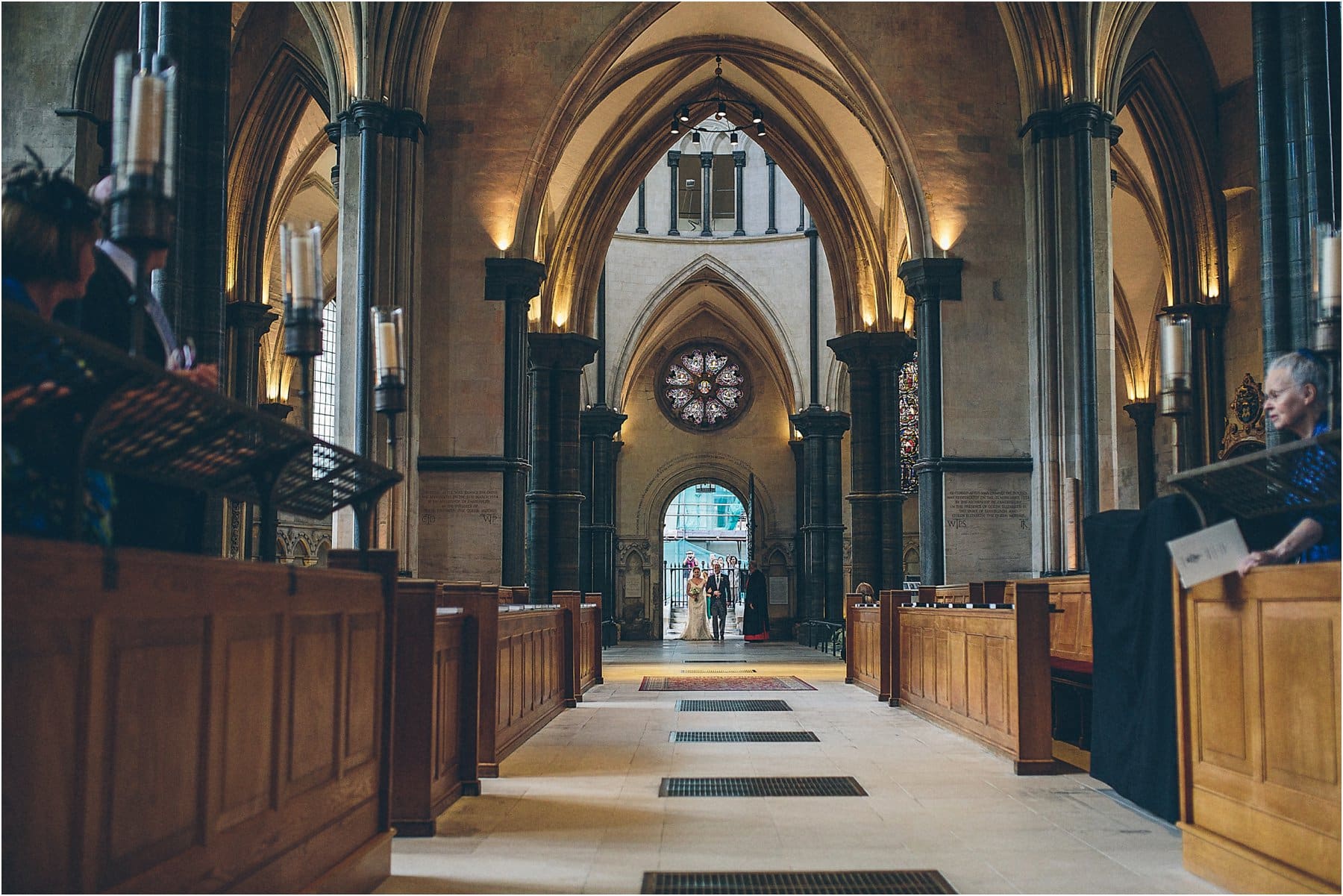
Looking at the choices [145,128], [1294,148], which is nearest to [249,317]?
[1294,148]

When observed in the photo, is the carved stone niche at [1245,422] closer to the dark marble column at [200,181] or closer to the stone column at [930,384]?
the stone column at [930,384]

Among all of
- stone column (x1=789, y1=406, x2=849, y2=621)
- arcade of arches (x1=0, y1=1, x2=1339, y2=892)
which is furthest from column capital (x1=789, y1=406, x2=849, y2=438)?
arcade of arches (x1=0, y1=1, x2=1339, y2=892)

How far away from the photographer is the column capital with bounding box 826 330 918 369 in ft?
65.5

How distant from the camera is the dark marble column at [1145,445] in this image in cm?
2091

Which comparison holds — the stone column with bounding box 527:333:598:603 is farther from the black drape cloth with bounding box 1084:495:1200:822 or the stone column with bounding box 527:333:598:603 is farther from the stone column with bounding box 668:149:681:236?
the black drape cloth with bounding box 1084:495:1200:822

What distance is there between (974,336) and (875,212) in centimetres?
661

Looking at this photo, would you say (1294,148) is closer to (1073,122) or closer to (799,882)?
(1073,122)

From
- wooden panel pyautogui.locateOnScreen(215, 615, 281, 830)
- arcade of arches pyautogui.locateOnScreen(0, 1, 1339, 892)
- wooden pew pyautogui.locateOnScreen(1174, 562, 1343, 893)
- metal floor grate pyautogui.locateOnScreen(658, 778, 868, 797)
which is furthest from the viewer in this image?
arcade of arches pyautogui.locateOnScreen(0, 1, 1339, 892)

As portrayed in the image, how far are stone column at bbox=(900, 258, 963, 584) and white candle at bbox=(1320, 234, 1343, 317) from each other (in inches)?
380

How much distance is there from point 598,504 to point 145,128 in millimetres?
23746

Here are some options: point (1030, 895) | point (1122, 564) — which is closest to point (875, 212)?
point (1122, 564)

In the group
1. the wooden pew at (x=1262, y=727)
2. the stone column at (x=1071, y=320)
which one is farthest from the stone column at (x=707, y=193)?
the wooden pew at (x=1262, y=727)

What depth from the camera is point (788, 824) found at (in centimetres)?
520

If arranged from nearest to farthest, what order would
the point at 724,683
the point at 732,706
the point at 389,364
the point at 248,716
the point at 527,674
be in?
the point at 248,716 < the point at 389,364 < the point at 527,674 < the point at 732,706 < the point at 724,683
